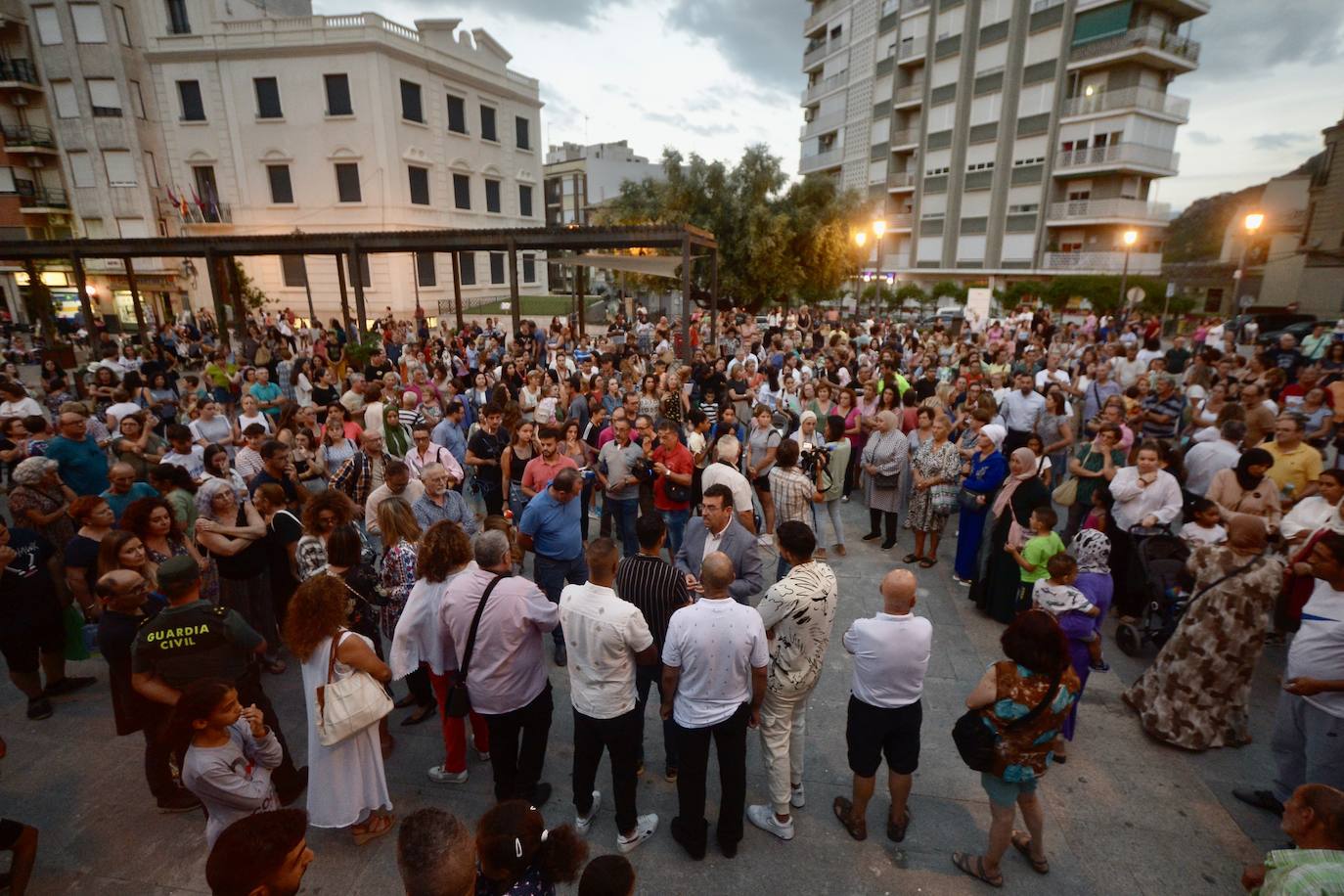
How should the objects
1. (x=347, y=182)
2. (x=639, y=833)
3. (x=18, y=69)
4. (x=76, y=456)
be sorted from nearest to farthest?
(x=639, y=833) < (x=76, y=456) < (x=347, y=182) < (x=18, y=69)

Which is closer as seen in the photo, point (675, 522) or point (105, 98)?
point (675, 522)

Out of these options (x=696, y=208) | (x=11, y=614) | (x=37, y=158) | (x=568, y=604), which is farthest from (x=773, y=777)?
(x=37, y=158)

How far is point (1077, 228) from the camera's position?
1298 inches

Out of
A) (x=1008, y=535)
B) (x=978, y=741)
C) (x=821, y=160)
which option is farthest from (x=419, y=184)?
(x=978, y=741)

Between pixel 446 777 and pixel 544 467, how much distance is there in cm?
A: 258

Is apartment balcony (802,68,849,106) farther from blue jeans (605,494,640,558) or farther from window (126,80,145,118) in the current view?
blue jeans (605,494,640,558)

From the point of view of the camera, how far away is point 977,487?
6133 millimetres

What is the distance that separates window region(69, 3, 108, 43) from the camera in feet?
89.8

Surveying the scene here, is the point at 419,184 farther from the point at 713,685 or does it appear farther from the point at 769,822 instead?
the point at 769,822

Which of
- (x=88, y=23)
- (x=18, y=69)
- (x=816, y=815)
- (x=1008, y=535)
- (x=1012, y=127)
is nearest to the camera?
(x=816, y=815)

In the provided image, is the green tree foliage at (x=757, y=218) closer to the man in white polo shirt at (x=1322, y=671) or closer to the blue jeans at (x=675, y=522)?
the blue jeans at (x=675, y=522)

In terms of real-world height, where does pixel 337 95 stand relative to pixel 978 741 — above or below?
above

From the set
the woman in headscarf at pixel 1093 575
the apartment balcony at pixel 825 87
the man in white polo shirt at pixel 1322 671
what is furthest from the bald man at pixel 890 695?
the apartment balcony at pixel 825 87

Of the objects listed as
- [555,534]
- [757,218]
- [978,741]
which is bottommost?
[978,741]
